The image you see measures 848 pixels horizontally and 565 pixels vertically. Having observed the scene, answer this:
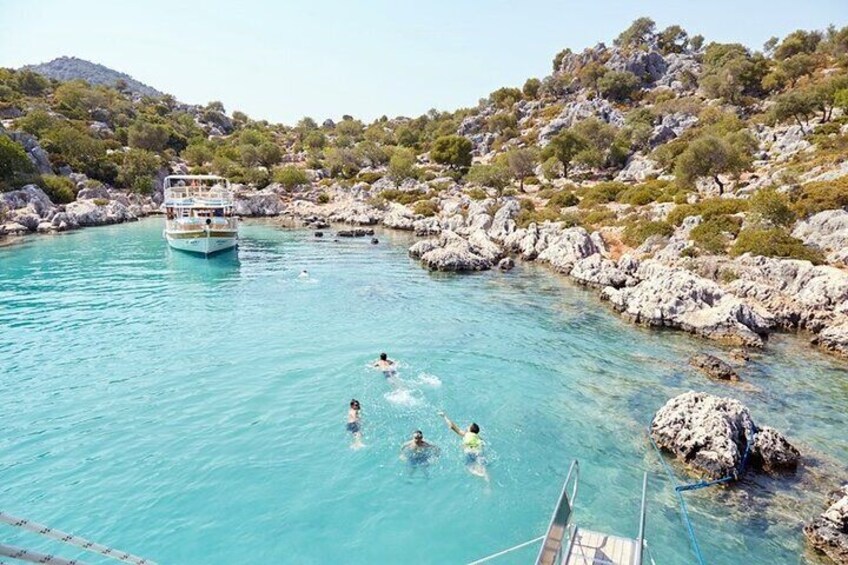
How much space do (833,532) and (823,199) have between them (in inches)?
1565

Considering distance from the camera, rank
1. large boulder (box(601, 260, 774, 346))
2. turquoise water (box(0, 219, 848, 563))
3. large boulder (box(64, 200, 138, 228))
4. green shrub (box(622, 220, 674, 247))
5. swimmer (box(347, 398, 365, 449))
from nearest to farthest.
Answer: turquoise water (box(0, 219, 848, 563)), swimmer (box(347, 398, 365, 449)), large boulder (box(601, 260, 774, 346)), green shrub (box(622, 220, 674, 247)), large boulder (box(64, 200, 138, 228))

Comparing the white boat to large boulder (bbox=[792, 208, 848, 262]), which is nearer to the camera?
large boulder (bbox=[792, 208, 848, 262])

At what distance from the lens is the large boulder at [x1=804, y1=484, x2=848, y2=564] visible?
1391 centimetres

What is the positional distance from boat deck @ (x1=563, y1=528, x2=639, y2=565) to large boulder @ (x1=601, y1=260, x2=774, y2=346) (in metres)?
22.9

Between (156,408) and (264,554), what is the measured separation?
35.7 feet

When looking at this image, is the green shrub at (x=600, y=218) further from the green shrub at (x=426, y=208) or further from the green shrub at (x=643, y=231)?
the green shrub at (x=426, y=208)

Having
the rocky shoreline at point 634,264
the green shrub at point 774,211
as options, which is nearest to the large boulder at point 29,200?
the rocky shoreline at point 634,264

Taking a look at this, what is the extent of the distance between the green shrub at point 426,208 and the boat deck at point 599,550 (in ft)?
245

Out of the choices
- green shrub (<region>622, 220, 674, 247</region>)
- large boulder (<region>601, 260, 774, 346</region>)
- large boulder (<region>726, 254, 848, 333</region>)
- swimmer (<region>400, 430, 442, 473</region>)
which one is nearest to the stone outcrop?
large boulder (<region>601, 260, 774, 346</region>)

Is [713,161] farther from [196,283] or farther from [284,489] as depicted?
[284,489]

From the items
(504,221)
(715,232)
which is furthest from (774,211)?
(504,221)

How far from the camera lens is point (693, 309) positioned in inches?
1294

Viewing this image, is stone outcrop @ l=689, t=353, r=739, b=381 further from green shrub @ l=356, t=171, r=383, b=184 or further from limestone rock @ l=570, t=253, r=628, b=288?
green shrub @ l=356, t=171, r=383, b=184

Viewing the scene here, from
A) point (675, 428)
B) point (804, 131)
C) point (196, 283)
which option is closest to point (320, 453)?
point (675, 428)
